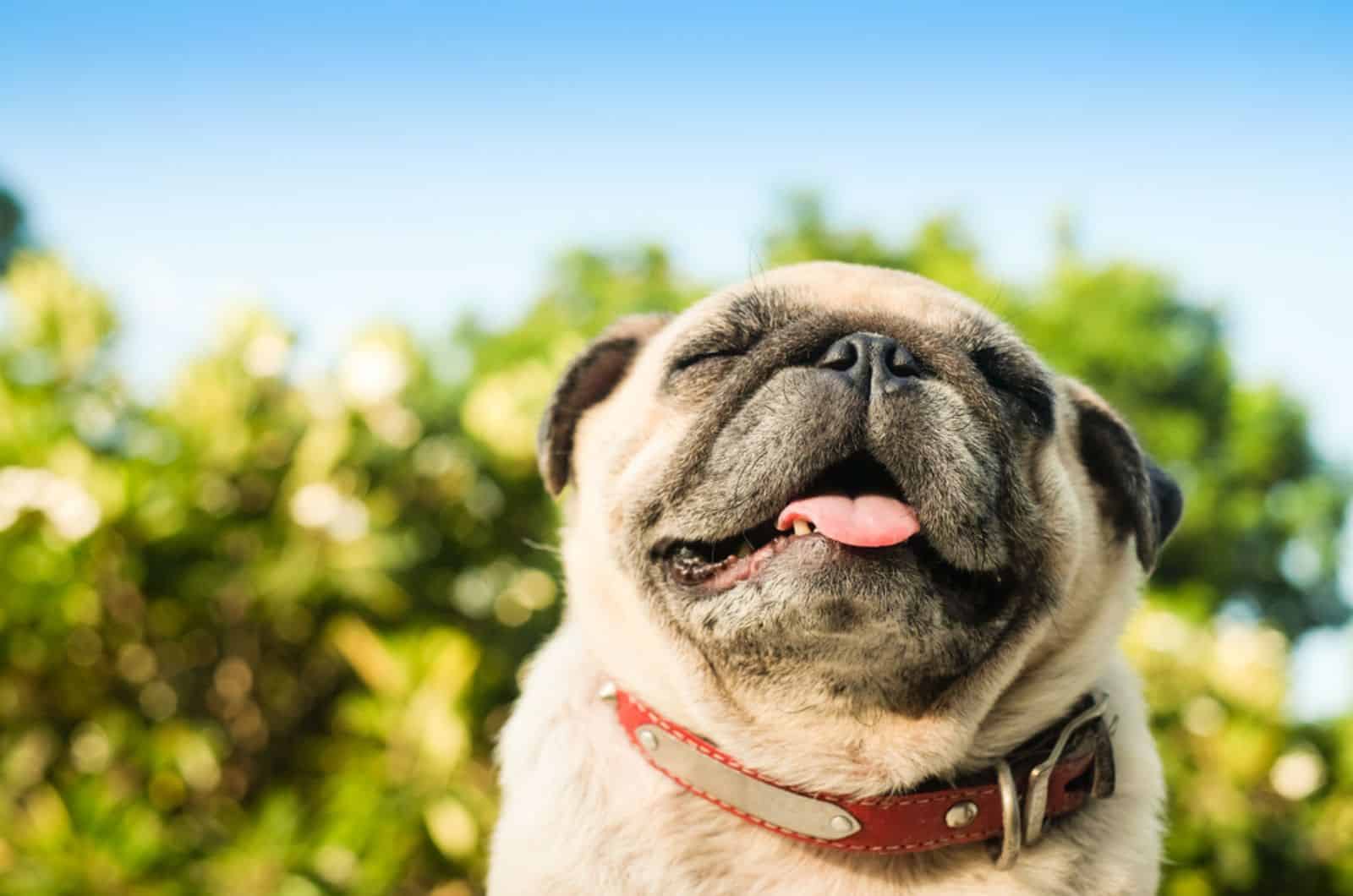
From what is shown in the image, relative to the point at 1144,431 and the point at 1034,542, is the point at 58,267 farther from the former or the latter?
the point at 1144,431

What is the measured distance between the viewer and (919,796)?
5.31ft

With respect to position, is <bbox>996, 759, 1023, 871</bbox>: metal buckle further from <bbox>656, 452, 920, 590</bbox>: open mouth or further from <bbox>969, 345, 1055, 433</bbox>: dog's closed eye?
<bbox>969, 345, 1055, 433</bbox>: dog's closed eye

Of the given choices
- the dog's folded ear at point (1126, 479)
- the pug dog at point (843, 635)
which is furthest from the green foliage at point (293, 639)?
the pug dog at point (843, 635)

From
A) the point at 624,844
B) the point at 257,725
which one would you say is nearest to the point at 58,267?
the point at 257,725

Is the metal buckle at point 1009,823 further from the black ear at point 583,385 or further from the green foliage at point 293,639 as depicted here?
the green foliage at point 293,639

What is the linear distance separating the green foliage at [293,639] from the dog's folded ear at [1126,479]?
1.61 m

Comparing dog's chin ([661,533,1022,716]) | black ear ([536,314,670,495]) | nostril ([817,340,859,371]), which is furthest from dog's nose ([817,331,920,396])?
black ear ([536,314,670,495])

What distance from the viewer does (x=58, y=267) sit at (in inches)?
171

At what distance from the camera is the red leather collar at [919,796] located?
1613 millimetres

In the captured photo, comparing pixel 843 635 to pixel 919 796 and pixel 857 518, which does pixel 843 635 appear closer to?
pixel 857 518

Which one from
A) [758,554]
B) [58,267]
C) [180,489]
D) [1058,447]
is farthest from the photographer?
[58,267]

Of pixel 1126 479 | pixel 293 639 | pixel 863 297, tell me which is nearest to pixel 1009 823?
pixel 1126 479

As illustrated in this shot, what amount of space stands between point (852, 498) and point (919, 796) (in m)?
0.49

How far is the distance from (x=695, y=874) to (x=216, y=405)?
3132 millimetres
